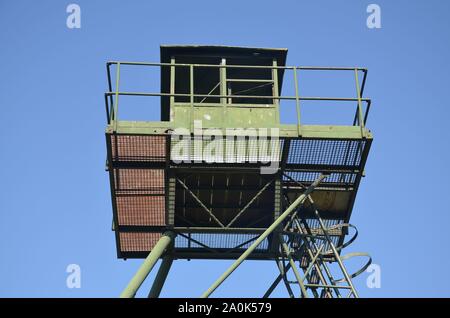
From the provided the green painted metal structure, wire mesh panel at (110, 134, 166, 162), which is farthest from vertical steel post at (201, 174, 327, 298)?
wire mesh panel at (110, 134, 166, 162)

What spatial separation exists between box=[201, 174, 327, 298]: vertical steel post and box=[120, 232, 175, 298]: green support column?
4.67ft

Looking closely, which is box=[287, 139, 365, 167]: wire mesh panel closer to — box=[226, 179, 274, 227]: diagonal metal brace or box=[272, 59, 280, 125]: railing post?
box=[226, 179, 274, 227]: diagonal metal brace

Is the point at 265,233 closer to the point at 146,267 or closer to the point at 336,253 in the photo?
the point at 336,253

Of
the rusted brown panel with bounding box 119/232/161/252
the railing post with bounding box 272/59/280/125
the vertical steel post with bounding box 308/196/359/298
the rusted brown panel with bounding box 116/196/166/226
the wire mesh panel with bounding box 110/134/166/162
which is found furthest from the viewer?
the rusted brown panel with bounding box 119/232/161/252

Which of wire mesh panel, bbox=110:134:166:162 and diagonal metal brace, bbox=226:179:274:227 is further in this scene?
diagonal metal brace, bbox=226:179:274:227

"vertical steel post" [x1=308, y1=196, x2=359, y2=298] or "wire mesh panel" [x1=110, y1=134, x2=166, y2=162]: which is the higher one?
"wire mesh panel" [x1=110, y1=134, x2=166, y2=162]

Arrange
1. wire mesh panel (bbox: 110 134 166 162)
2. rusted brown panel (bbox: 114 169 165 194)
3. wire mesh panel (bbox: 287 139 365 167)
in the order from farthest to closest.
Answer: rusted brown panel (bbox: 114 169 165 194)
wire mesh panel (bbox: 287 139 365 167)
wire mesh panel (bbox: 110 134 166 162)

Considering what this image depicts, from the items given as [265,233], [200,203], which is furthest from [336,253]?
[200,203]

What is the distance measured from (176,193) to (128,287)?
123 inches

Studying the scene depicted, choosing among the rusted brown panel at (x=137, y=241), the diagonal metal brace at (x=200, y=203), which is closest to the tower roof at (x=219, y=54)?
the diagonal metal brace at (x=200, y=203)

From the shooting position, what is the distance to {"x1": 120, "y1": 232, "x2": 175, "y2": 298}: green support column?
1619cm

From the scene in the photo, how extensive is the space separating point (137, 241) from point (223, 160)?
342cm

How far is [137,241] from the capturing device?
1966 centimetres

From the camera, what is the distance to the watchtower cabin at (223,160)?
17.6 meters
